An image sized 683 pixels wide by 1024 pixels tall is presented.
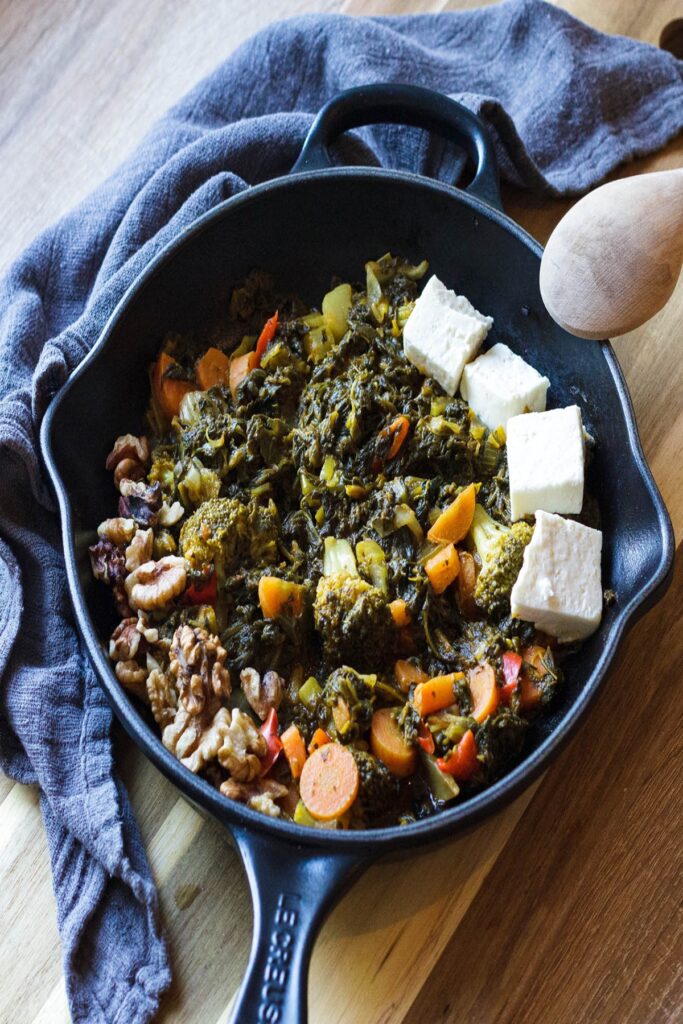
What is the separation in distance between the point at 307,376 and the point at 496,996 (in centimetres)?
166

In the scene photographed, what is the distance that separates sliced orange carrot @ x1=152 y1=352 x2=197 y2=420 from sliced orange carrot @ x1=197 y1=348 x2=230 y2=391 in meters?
0.05

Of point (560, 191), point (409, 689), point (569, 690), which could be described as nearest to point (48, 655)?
point (409, 689)

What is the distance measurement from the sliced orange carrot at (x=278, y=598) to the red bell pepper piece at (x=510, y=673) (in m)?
0.52

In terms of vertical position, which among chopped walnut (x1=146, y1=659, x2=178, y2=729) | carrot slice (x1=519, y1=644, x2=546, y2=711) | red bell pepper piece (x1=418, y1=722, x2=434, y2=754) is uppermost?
chopped walnut (x1=146, y1=659, x2=178, y2=729)

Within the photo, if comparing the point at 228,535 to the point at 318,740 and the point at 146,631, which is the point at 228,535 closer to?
the point at 146,631

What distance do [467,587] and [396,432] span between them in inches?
17.9

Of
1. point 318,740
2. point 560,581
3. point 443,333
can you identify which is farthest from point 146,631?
point 443,333

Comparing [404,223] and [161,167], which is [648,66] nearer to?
[404,223]

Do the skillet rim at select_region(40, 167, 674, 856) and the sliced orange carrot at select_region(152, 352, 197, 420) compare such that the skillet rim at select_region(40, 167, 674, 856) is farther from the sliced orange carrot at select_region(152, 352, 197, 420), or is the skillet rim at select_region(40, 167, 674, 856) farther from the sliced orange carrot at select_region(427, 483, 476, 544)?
the sliced orange carrot at select_region(427, 483, 476, 544)

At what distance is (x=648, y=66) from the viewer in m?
3.26

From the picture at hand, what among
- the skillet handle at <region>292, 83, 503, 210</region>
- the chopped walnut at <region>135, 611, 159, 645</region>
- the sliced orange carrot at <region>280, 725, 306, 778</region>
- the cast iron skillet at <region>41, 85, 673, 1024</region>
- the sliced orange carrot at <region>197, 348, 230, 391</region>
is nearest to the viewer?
the cast iron skillet at <region>41, 85, 673, 1024</region>

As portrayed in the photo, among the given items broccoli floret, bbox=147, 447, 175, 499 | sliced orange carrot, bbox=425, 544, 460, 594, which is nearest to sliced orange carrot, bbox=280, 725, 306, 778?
sliced orange carrot, bbox=425, 544, 460, 594

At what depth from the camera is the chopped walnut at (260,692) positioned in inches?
97.3

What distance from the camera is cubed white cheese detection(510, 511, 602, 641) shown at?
2.43 meters
